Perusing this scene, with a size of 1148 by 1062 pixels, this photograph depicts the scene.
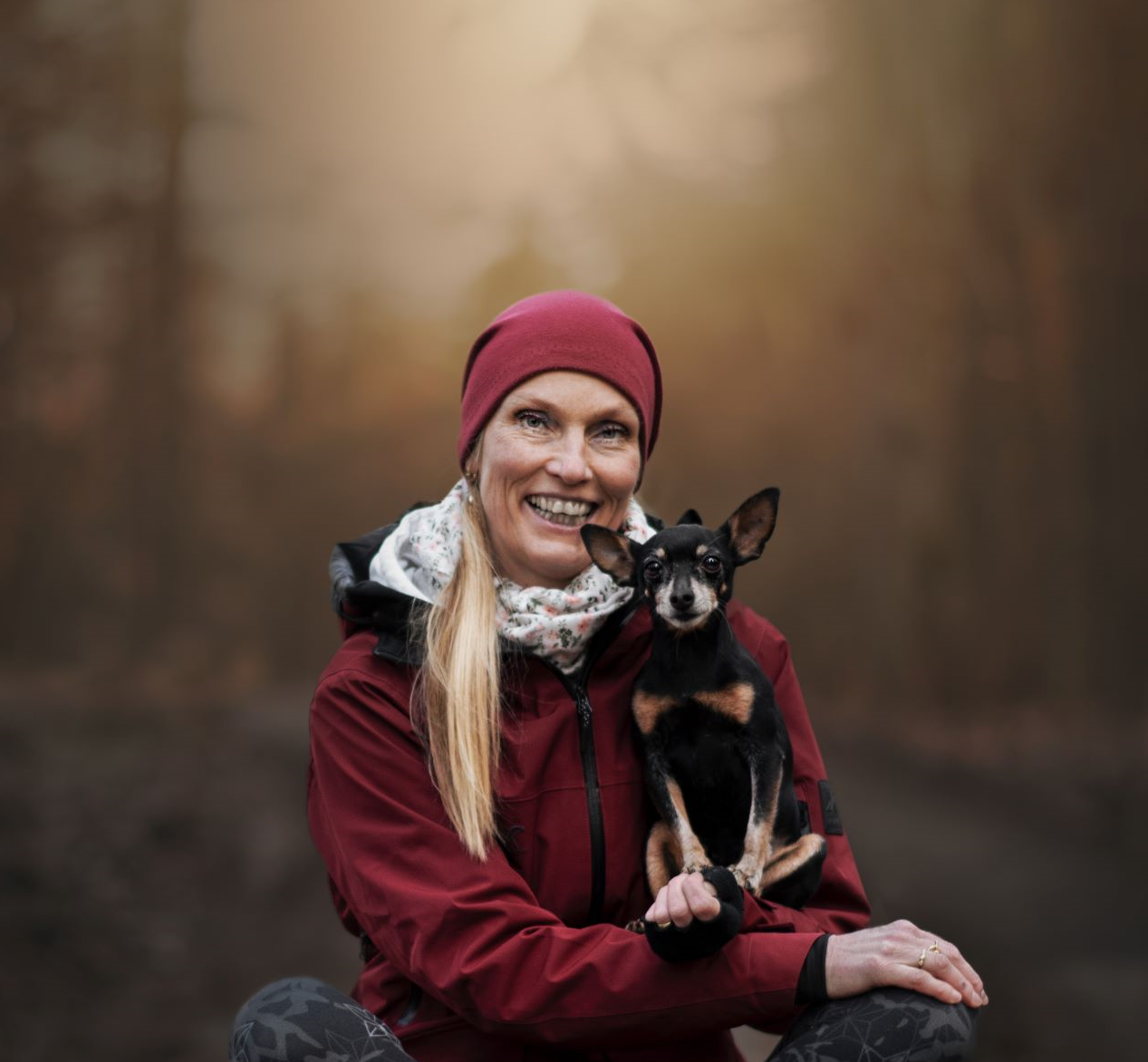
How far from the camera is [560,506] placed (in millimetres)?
1960

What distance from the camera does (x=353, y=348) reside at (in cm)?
433

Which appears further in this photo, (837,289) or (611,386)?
(837,289)

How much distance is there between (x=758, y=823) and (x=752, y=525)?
38cm

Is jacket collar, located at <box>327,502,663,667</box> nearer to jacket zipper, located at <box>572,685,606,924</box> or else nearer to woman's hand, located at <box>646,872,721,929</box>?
jacket zipper, located at <box>572,685,606,924</box>

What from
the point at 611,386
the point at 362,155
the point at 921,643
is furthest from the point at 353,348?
the point at 611,386

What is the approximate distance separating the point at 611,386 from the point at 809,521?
98.7 inches

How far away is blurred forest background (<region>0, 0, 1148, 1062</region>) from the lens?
13.6 ft

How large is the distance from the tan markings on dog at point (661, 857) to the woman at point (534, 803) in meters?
0.06

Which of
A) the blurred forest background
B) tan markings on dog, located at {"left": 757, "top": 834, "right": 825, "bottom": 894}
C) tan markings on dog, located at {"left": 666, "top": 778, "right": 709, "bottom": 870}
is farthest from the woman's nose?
the blurred forest background

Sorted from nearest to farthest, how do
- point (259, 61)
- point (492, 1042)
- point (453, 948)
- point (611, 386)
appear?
point (453, 948), point (492, 1042), point (611, 386), point (259, 61)

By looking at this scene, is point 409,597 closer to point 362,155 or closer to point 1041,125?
point 362,155

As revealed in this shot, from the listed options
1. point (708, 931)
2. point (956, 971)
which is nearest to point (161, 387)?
point (708, 931)

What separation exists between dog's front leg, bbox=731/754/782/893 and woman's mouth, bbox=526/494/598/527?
17.7 inches

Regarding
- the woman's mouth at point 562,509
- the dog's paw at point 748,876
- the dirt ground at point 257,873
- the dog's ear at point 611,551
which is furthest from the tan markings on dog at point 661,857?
the dirt ground at point 257,873
